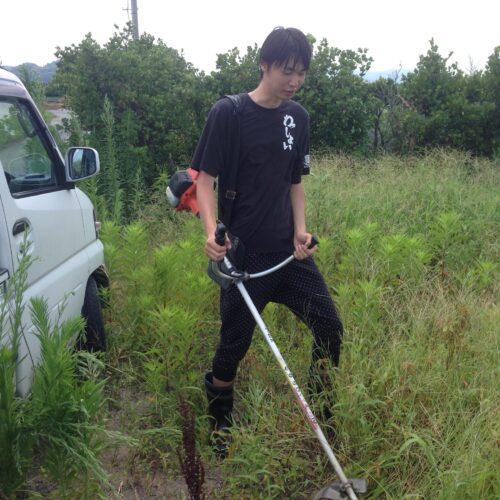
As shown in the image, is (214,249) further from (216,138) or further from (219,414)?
(219,414)

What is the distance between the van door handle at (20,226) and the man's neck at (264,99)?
118 centimetres

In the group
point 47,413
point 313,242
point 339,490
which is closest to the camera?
point 47,413

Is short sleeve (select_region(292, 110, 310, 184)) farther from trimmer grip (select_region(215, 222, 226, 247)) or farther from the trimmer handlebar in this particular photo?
trimmer grip (select_region(215, 222, 226, 247))

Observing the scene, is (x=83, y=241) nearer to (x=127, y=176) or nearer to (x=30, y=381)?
(x=30, y=381)

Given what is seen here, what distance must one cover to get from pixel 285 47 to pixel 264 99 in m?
0.25

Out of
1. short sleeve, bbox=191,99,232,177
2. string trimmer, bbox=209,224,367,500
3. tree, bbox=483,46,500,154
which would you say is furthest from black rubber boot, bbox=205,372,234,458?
tree, bbox=483,46,500,154

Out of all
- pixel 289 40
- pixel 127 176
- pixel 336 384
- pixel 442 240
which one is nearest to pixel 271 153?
pixel 289 40

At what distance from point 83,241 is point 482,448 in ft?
8.08

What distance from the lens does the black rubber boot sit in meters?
2.79

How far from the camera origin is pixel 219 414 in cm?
291

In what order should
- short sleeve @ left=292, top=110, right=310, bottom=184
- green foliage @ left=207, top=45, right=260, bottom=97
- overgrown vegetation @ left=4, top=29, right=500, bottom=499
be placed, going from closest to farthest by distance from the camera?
overgrown vegetation @ left=4, top=29, right=500, bottom=499 → short sleeve @ left=292, top=110, right=310, bottom=184 → green foliage @ left=207, top=45, right=260, bottom=97

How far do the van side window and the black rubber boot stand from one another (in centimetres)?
136

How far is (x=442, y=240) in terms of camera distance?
4535mm

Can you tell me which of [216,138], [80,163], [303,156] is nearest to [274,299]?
[303,156]
